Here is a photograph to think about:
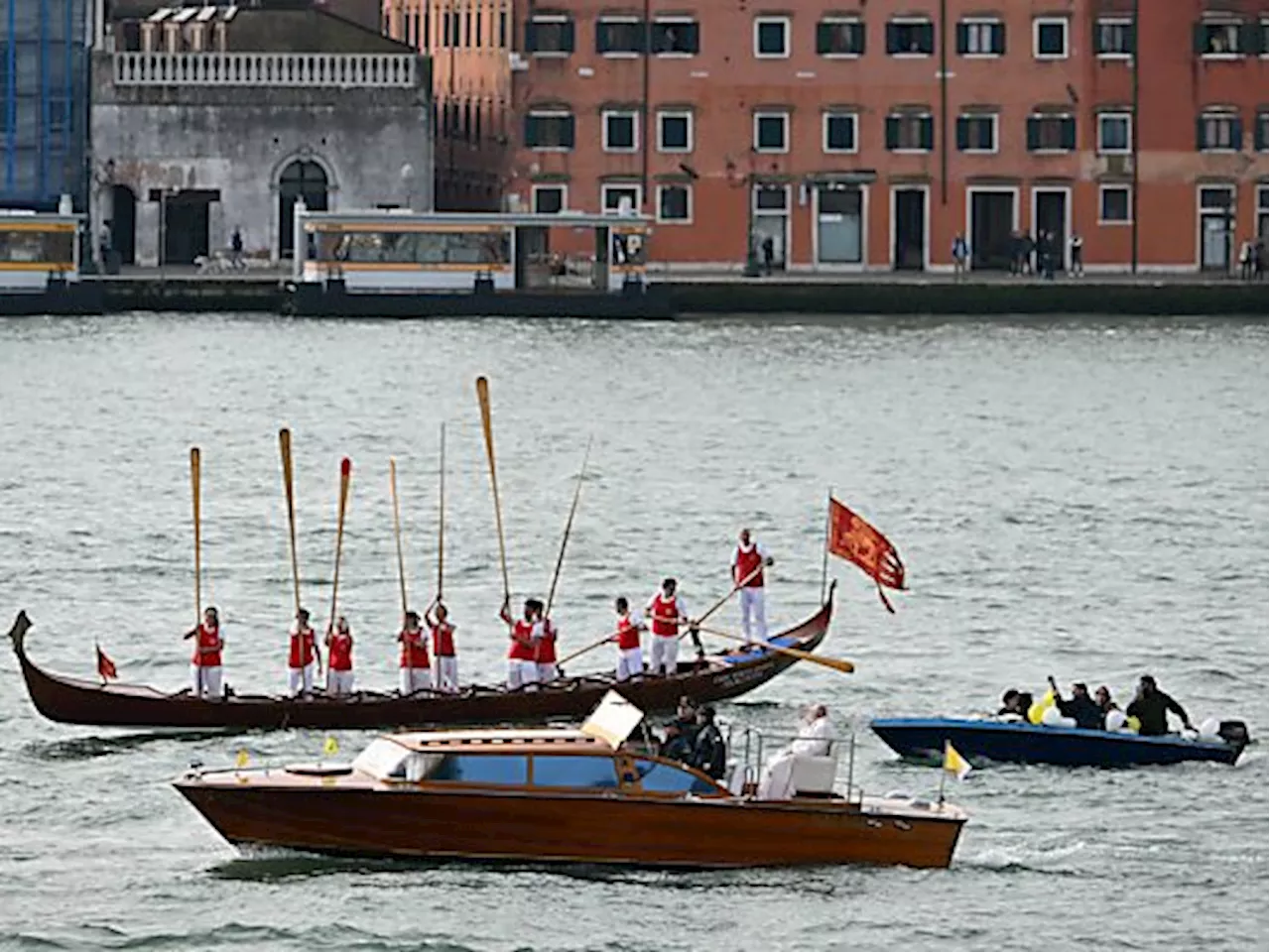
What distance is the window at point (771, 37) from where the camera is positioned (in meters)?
98.8

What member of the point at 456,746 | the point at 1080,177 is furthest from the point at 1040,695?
the point at 1080,177

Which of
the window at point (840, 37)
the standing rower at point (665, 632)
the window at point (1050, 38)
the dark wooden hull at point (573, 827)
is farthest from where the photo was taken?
the window at point (1050, 38)

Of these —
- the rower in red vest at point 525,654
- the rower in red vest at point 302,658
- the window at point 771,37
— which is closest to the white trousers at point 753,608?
the rower in red vest at point 525,654

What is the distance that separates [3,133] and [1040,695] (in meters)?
58.7

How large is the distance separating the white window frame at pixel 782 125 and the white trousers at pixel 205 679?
2380 inches

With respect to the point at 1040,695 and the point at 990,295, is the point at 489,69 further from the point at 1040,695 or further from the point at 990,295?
the point at 1040,695

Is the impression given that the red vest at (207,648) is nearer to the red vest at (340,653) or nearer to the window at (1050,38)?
the red vest at (340,653)

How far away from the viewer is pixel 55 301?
92375 millimetres

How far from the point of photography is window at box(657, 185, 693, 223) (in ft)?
321

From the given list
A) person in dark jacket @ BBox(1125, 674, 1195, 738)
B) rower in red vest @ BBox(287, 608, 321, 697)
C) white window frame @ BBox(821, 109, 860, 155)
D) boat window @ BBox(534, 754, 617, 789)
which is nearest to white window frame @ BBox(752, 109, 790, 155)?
white window frame @ BBox(821, 109, 860, 155)

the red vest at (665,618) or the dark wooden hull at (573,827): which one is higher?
the red vest at (665,618)

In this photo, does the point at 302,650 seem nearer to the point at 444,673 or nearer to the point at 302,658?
the point at 302,658

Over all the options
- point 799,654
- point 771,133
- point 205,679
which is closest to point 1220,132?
point 771,133

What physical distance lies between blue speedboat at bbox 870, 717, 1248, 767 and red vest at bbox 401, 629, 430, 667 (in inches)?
150
